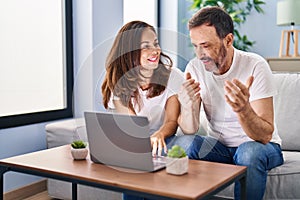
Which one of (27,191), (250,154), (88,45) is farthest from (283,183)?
(88,45)

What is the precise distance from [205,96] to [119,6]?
1.36m

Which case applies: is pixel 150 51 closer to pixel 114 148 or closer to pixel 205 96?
pixel 205 96

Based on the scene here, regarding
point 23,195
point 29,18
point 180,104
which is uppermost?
point 29,18

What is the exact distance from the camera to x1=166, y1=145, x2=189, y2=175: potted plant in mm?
1176

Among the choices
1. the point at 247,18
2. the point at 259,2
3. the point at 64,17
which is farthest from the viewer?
the point at 247,18

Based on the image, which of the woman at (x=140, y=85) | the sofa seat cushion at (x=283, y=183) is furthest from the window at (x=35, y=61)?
the sofa seat cushion at (x=283, y=183)

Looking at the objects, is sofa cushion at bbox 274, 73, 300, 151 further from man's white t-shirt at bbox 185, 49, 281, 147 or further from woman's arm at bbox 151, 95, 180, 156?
woman's arm at bbox 151, 95, 180, 156

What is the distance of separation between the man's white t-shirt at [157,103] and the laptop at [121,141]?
13.7 inches

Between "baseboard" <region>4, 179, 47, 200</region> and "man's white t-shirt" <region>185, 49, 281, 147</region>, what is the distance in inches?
42.3

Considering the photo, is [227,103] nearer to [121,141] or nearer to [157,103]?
[157,103]

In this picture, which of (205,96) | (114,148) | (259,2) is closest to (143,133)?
(114,148)

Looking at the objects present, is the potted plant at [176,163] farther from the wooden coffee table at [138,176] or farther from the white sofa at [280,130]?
the white sofa at [280,130]

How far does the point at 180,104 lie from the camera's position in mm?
1615

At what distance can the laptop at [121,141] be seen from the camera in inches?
45.3
